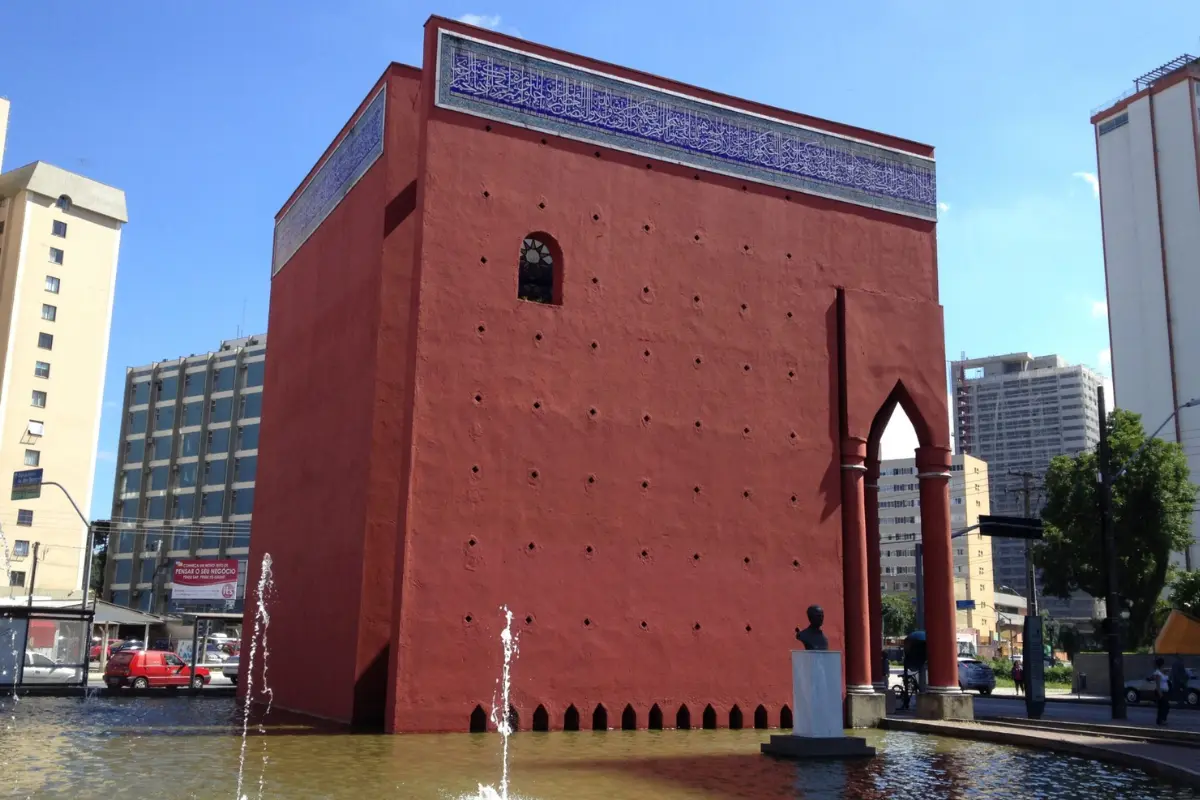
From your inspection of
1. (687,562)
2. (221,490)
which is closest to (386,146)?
(687,562)

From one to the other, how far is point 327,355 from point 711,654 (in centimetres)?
671

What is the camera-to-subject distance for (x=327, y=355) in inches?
603

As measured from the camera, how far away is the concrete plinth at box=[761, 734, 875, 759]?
10.1 meters

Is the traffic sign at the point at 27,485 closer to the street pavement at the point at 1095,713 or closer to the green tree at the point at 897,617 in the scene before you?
the street pavement at the point at 1095,713

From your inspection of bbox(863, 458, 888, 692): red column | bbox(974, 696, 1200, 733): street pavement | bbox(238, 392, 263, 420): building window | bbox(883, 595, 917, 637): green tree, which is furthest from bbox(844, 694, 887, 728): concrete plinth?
bbox(883, 595, 917, 637): green tree

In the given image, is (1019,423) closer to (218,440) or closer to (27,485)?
(218,440)

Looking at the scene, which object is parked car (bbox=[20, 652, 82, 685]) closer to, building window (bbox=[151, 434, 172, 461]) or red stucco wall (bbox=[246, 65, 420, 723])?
red stucco wall (bbox=[246, 65, 420, 723])

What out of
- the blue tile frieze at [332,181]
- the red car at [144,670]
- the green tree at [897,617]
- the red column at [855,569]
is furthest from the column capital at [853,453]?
the green tree at [897,617]

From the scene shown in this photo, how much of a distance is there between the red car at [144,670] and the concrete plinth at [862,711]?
1580cm

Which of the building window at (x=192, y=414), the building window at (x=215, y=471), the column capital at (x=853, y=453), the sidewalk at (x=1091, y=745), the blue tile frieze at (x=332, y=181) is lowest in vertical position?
the sidewalk at (x=1091, y=745)

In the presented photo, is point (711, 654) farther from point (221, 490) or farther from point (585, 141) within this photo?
point (221, 490)

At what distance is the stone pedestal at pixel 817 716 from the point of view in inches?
400

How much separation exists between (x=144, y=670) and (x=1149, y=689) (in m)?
22.5

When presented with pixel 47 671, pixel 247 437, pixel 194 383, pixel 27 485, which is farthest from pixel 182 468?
pixel 47 671
